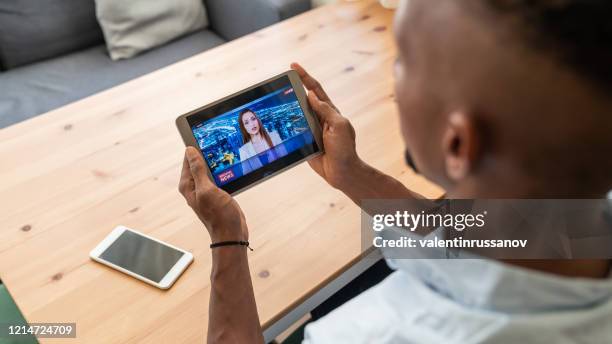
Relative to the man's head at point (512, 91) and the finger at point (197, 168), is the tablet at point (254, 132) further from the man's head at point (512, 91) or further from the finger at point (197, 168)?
the man's head at point (512, 91)

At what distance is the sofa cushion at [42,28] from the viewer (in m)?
1.99

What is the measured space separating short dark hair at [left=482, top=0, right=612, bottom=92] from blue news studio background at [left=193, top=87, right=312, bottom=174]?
2.00ft

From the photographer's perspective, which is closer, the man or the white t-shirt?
the man

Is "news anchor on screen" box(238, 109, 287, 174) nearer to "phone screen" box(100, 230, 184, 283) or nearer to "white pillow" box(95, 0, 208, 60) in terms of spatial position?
"phone screen" box(100, 230, 184, 283)

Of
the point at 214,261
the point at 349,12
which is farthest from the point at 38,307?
the point at 349,12

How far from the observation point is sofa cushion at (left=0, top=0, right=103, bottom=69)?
199 centimetres

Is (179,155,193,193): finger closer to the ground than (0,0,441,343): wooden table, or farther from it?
farther from it

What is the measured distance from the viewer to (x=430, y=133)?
542mm

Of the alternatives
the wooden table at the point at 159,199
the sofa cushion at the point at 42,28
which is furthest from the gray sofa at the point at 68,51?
the wooden table at the point at 159,199

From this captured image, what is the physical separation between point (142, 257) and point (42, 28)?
1449 mm

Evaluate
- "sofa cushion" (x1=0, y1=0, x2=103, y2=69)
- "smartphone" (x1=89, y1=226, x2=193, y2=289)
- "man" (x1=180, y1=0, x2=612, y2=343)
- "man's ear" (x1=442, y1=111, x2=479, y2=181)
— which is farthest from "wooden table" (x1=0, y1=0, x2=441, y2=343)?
"sofa cushion" (x1=0, y1=0, x2=103, y2=69)

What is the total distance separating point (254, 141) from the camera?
977mm

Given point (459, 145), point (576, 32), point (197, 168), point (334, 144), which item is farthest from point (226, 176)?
point (576, 32)

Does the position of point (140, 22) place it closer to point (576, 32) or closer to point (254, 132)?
point (254, 132)
